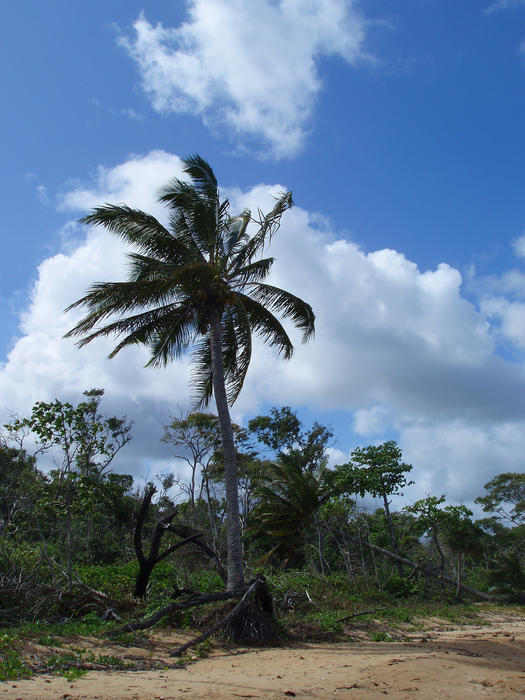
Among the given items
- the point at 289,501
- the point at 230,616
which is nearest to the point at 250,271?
the point at 230,616

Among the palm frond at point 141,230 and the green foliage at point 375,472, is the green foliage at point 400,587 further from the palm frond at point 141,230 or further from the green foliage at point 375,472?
the palm frond at point 141,230

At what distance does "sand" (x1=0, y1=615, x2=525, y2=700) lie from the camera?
5871mm

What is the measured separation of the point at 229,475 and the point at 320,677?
15.8 feet

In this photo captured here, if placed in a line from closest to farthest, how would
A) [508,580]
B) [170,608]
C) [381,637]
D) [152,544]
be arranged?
[170,608]
[381,637]
[152,544]
[508,580]

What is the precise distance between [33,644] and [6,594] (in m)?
2.95

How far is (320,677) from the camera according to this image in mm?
6938

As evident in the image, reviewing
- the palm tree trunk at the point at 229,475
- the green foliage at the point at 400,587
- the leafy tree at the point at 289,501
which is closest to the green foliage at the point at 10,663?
the palm tree trunk at the point at 229,475

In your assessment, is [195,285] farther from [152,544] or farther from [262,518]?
[262,518]

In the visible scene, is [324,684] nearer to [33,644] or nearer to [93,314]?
[33,644]

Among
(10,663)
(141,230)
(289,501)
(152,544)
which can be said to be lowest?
(10,663)

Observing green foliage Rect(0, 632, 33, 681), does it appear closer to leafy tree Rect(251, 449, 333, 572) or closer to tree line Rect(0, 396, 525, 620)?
tree line Rect(0, 396, 525, 620)

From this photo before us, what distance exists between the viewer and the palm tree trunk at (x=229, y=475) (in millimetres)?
10609

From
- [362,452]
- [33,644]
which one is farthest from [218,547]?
[33,644]

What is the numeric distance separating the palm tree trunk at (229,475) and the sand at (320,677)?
74.1 inches
